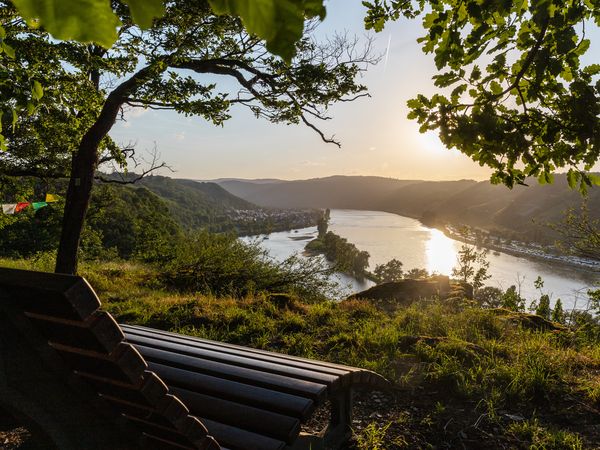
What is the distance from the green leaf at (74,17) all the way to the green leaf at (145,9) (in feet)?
0.17

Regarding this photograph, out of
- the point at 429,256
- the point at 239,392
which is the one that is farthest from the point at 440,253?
the point at 239,392

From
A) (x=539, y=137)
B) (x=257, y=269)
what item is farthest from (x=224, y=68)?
(x=539, y=137)

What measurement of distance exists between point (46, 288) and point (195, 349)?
182cm

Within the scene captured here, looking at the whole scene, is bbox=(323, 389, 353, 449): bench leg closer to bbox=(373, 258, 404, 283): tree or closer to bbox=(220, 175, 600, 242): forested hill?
bbox=(373, 258, 404, 283): tree

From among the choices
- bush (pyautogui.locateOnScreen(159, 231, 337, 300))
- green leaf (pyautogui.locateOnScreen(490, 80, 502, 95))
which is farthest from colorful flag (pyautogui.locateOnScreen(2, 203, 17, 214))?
green leaf (pyautogui.locateOnScreen(490, 80, 502, 95))

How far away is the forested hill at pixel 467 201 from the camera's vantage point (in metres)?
101

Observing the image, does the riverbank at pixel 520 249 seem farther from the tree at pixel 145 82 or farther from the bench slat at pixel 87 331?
the bench slat at pixel 87 331

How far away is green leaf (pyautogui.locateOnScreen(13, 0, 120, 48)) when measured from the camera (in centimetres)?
63

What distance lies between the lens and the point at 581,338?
5.45 metres

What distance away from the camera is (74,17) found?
656 millimetres

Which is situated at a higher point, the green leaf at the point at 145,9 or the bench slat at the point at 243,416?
the green leaf at the point at 145,9

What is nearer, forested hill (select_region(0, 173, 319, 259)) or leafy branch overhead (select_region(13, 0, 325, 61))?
leafy branch overhead (select_region(13, 0, 325, 61))

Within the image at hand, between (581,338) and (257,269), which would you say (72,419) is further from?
(257,269)

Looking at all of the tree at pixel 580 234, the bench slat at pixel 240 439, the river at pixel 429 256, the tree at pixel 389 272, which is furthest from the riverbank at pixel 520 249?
the bench slat at pixel 240 439
